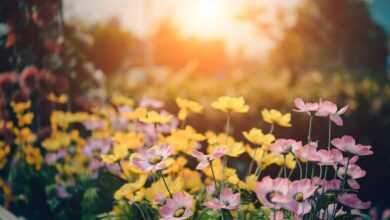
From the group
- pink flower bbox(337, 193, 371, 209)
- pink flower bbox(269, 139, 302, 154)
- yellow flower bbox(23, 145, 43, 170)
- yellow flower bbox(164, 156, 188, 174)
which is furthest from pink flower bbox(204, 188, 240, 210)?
yellow flower bbox(23, 145, 43, 170)

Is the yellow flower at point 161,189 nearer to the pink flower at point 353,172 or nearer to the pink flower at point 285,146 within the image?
the pink flower at point 285,146

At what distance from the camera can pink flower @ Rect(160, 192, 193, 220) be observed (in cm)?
158

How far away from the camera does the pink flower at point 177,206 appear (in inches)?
62.4

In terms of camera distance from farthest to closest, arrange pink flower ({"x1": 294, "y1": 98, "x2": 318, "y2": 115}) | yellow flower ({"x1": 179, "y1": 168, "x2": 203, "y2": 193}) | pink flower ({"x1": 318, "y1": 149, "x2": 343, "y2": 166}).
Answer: yellow flower ({"x1": 179, "y1": 168, "x2": 203, "y2": 193}) < pink flower ({"x1": 294, "y1": 98, "x2": 318, "y2": 115}) < pink flower ({"x1": 318, "y1": 149, "x2": 343, "y2": 166})

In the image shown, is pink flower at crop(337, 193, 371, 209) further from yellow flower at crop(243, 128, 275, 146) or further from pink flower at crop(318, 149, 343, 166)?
yellow flower at crop(243, 128, 275, 146)

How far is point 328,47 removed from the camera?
48.4 feet

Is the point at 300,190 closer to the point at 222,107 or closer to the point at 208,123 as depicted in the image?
the point at 222,107

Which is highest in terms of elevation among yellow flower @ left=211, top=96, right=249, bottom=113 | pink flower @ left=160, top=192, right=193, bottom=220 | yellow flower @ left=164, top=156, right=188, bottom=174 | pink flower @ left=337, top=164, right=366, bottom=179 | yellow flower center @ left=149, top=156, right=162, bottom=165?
yellow flower @ left=211, top=96, right=249, bottom=113

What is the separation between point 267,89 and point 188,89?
0.79 metres

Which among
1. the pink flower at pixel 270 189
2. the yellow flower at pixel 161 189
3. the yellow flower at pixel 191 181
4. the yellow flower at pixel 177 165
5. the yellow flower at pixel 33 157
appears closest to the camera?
the pink flower at pixel 270 189

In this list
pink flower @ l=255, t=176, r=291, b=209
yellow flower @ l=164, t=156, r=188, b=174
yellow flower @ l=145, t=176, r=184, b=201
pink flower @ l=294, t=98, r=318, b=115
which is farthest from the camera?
yellow flower @ l=164, t=156, r=188, b=174

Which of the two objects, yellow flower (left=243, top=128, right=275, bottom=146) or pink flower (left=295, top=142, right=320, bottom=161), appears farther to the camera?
yellow flower (left=243, top=128, right=275, bottom=146)

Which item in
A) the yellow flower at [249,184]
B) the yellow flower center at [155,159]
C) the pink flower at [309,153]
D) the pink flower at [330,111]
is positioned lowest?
the yellow flower at [249,184]

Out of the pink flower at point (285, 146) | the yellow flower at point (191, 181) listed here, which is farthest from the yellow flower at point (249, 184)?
the yellow flower at point (191, 181)
